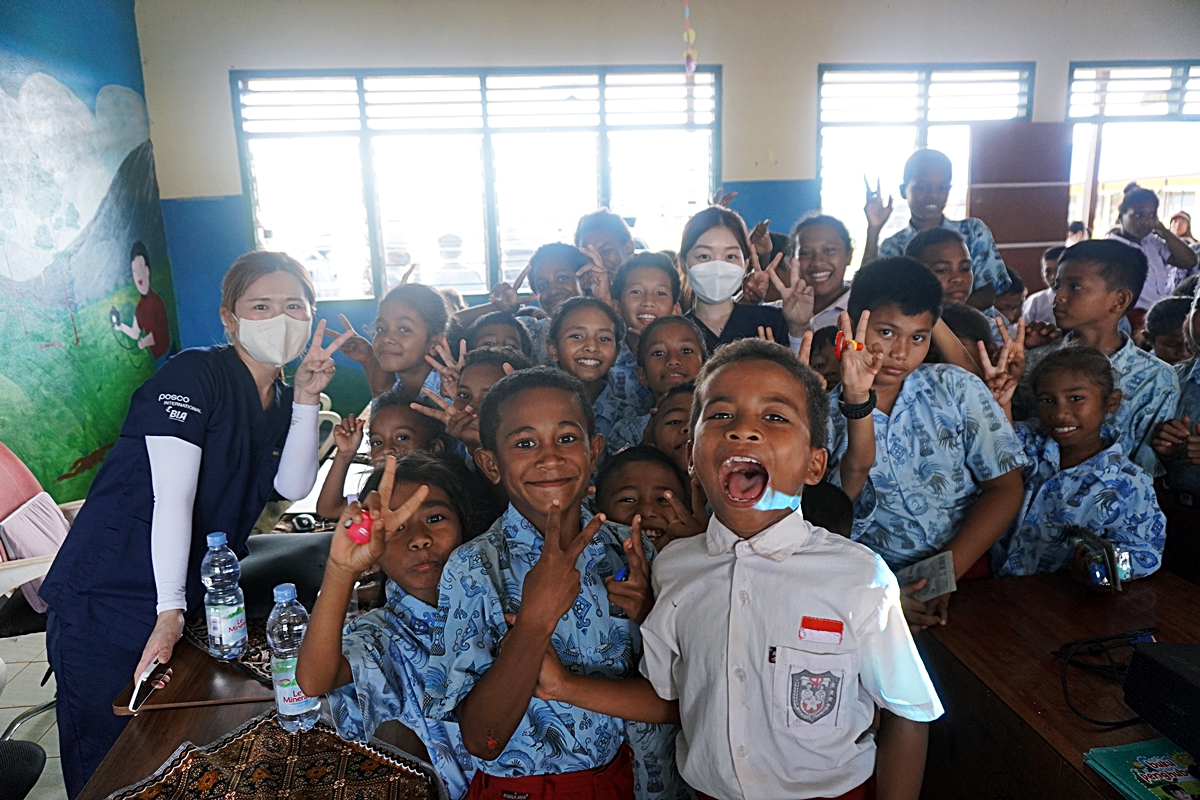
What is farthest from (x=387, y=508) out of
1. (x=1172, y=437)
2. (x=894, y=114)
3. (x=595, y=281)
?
(x=894, y=114)

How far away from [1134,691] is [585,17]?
20.5 ft

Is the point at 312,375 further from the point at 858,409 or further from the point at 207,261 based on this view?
the point at 207,261

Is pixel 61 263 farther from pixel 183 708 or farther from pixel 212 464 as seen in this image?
pixel 183 708

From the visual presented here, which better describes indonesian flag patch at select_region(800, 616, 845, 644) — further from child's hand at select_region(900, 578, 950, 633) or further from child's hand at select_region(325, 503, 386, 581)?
child's hand at select_region(325, 503, 386, 581)

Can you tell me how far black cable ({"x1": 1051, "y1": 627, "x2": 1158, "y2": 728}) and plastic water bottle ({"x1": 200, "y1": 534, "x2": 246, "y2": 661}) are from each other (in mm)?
1737

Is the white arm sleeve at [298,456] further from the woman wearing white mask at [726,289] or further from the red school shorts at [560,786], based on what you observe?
the woman wearing white mask at [726,289]

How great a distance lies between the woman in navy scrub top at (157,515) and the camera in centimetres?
169

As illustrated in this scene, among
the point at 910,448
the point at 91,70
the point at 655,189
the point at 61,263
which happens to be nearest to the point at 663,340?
the point at 910,448

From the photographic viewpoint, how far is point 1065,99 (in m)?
6.62

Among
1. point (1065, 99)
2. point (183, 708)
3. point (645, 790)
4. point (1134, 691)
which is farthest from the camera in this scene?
point (1065, 99)

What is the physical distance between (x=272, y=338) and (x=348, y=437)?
1.55 ft

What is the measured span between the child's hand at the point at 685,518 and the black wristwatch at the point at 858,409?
1.38 feet

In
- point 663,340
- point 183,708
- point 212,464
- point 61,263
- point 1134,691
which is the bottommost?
point 183,708

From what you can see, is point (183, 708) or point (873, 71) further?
point (873, 71)
